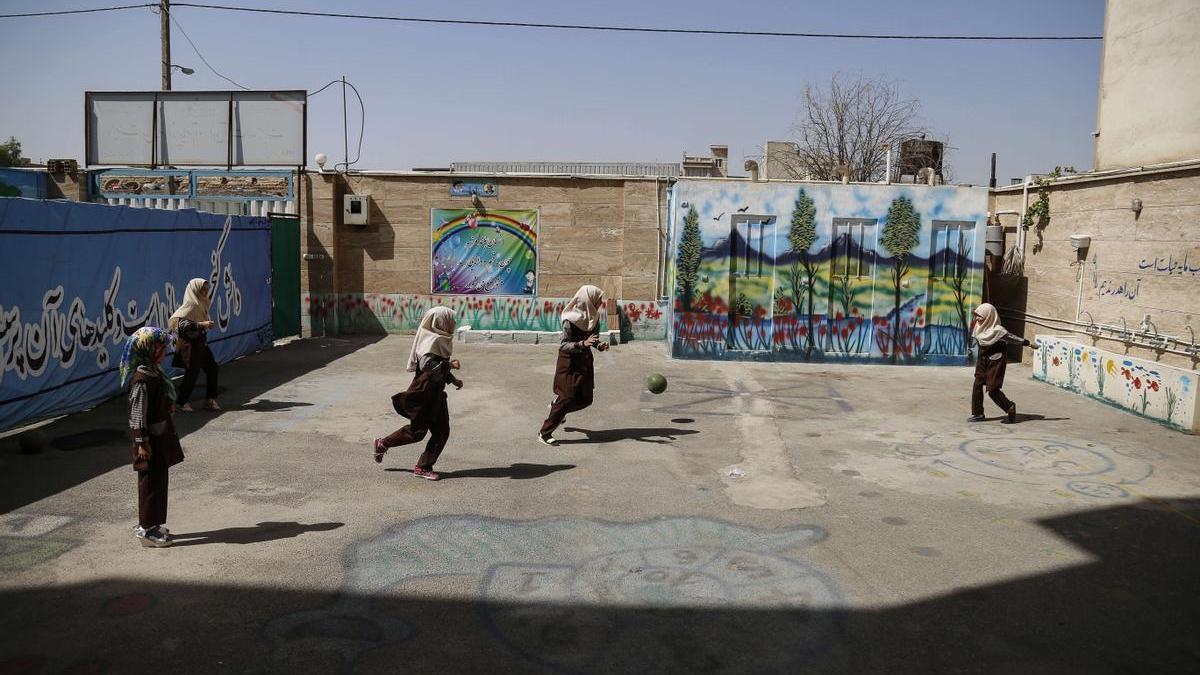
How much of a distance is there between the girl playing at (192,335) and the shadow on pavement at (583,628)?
16.7 ft

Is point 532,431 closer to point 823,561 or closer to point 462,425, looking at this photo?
point 462,425

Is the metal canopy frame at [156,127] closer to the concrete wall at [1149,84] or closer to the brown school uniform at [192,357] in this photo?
the brown school uniform at [192,357]

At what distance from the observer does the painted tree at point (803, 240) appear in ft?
54.5

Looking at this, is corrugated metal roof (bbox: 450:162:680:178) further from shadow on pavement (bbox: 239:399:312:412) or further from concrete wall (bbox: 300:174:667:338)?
shadow on pavement (bbox: 239:399:312:412)

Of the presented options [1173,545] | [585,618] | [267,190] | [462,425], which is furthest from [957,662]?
[267,190]

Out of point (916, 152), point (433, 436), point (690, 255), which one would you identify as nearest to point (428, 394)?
point (433, 436)

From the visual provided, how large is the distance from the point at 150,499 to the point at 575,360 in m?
4.73

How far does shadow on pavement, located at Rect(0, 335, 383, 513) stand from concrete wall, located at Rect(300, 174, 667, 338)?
17.0 feet

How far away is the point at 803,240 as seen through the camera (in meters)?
16.7

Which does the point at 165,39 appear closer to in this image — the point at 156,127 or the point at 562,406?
the point at 156,127

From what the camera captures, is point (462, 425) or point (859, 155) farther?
point (859, 155)

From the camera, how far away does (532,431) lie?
10.6m

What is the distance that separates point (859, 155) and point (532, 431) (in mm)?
29314

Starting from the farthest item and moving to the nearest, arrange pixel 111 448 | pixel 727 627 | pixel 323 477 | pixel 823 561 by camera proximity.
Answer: pixel 111 448, pixel 323 477, pixel 823 561, pixel 727 627
